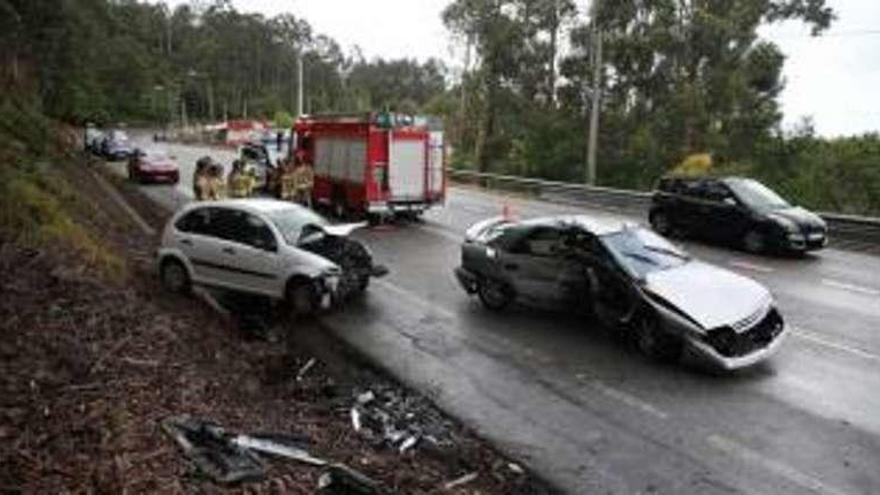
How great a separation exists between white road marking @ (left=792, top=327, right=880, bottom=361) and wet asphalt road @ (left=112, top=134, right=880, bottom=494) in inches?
2.0

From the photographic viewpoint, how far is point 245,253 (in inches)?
642

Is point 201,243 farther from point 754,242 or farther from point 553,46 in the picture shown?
point 553,46

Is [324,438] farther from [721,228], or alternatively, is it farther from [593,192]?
[593,192]

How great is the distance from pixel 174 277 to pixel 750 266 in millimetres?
10696

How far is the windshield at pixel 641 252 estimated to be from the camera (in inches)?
547

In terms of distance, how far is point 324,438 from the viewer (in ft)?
32.7

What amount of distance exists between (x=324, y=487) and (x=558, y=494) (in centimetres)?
209

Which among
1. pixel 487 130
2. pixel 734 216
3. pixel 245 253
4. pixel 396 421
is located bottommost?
pixel 396 421

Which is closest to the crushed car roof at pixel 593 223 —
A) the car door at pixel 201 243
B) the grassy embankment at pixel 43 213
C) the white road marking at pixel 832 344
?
the white road marking at pixel 832 344

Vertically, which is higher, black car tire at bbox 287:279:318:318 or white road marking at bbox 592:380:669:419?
black car tire at bbox 287:279:318:318

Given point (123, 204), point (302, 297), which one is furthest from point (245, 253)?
point (123, 204)

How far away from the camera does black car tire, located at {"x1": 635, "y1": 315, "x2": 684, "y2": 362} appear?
12844 mm

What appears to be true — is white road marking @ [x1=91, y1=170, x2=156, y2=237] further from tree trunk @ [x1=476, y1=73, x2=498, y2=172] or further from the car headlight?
tree trunk @ [x1=476, y1=73, x2=498, y2=172]

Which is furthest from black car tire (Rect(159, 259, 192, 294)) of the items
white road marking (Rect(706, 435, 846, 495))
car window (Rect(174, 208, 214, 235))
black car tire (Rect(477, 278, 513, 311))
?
white road marking (Rect(706, 435, 846, 495))
